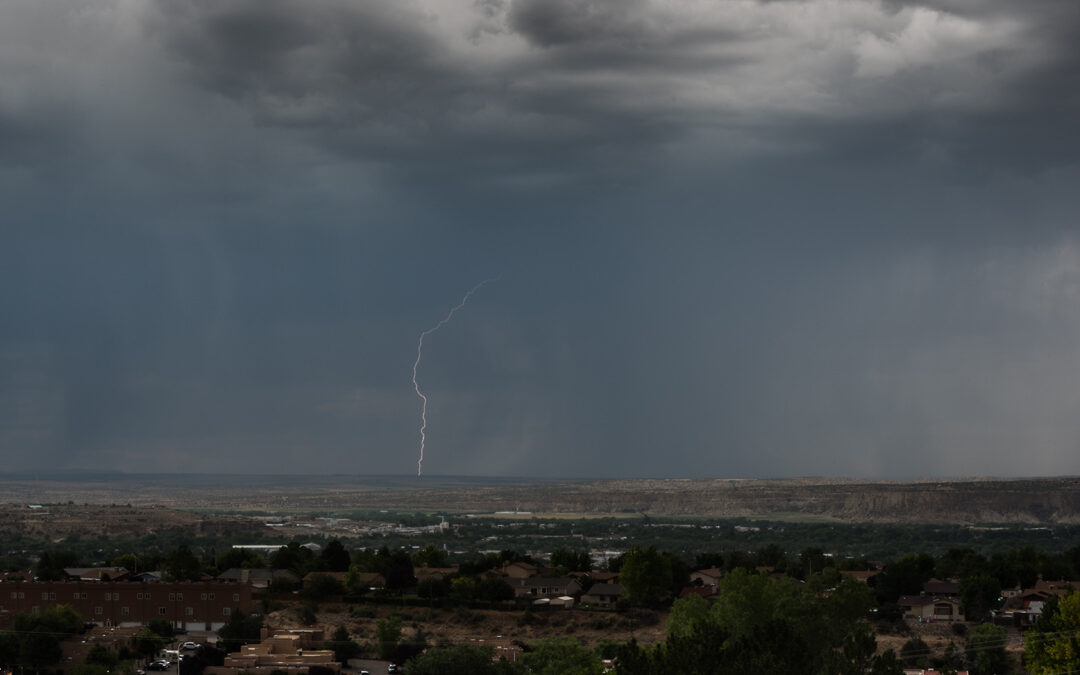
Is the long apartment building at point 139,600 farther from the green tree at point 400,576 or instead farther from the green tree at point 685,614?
the green tree at point 685,614

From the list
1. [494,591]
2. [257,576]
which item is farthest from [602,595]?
[257,576]

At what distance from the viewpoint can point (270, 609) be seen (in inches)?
3625

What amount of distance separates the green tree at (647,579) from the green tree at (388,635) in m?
18.7

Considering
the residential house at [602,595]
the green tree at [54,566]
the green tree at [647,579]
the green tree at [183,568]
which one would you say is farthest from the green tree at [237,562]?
the green tree at [647,579]

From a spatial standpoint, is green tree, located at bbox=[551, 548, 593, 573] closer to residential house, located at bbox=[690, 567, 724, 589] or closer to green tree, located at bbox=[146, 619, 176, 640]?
residential house, located at bbox=[690, 567, 724, 589]

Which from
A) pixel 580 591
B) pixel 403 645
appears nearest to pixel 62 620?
pixel 403 645

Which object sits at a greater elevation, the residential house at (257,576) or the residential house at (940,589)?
the residential house at (940,589)

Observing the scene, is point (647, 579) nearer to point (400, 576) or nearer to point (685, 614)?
point (400, 576)

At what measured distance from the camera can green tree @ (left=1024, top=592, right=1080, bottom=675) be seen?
6125cm

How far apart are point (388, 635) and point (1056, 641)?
127 feet

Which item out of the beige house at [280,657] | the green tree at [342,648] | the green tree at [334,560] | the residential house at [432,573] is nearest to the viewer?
the beige house at [280,657]

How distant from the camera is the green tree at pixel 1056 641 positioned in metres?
61.2

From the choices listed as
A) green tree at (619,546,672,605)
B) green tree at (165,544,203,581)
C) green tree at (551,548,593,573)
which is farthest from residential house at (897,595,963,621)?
green tree at (165,544,203,581)

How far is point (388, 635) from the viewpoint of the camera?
3206 inches
